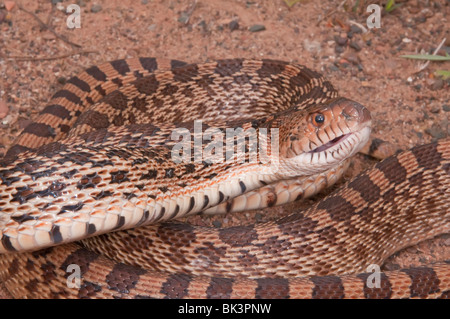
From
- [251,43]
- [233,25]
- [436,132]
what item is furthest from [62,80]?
[436,132]

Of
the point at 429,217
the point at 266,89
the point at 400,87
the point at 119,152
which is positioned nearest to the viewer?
the point at 119,152

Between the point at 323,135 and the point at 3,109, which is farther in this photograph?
the point at 3,109

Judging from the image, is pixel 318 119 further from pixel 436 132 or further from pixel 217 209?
pixel 436 132

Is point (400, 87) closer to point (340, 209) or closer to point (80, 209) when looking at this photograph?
point (340, 209)

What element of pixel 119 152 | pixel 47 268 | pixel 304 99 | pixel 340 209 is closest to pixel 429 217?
pixel 340 209

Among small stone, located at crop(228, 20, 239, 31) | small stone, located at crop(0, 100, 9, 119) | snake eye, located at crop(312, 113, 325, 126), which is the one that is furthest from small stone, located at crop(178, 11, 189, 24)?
snake eye, located at crop(312, 113, 325, 126)

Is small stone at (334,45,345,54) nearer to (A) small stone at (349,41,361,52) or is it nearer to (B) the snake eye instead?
(A) small stone at (349,41,361,52)

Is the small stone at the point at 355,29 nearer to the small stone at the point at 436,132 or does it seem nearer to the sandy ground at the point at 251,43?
the sandy ground at the point at 251,43
